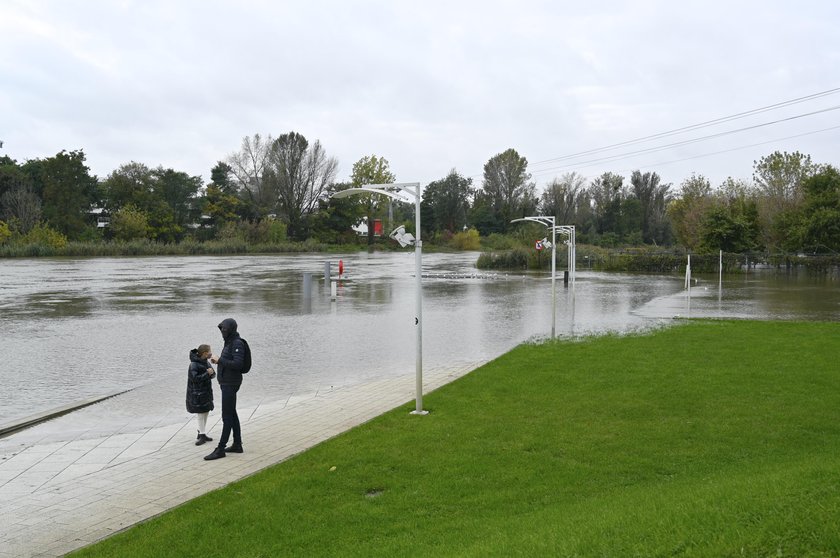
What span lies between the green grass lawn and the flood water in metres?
3.80

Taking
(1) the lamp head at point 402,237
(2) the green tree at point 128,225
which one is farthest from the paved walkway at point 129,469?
(2) the green tree at point 128,225

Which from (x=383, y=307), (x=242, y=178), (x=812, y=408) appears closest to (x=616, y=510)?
(x=812, y=408)

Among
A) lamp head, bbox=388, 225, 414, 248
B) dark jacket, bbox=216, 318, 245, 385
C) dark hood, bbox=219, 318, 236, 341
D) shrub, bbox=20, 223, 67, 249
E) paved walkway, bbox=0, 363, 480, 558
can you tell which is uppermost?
shrub, bbox=20, 223, 67, 249

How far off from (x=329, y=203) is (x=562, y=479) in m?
90.8

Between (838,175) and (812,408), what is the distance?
41.6 meters

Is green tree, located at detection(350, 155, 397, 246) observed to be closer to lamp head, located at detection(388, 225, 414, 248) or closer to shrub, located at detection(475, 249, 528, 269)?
shrub, located at detection(475, 249, 528, 269)

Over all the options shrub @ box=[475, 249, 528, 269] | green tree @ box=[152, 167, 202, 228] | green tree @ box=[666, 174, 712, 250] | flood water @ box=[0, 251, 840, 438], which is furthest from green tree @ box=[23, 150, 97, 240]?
green tree @ box=[666, 174, 712, 250]

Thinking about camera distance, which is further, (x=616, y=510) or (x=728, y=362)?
(x=728, y=362)

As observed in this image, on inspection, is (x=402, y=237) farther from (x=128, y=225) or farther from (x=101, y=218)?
(x=101, y=218)

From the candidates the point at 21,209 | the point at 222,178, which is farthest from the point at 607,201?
the point at 21,209

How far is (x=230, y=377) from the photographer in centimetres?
801

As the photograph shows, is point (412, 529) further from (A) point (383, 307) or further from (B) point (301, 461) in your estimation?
(A) point (383, 307)

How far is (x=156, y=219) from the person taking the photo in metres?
82.6

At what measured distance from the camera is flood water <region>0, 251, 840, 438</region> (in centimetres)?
1237
